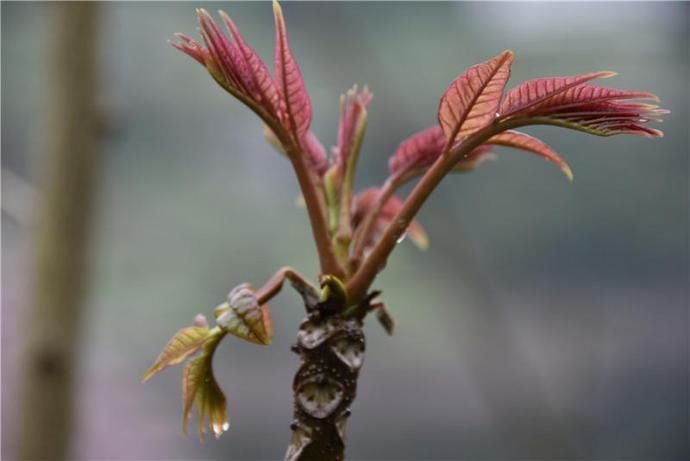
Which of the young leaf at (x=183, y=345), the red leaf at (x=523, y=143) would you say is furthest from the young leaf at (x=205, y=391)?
the red leaf at (x=523, y=143)

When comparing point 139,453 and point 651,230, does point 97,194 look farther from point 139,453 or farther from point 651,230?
point 139,453

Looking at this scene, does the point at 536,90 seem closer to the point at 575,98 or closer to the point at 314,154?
the point at 575,98

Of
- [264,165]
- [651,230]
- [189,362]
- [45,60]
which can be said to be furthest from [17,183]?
[651,230]

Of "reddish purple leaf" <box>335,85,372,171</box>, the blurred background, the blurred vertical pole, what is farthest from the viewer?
the blurred background

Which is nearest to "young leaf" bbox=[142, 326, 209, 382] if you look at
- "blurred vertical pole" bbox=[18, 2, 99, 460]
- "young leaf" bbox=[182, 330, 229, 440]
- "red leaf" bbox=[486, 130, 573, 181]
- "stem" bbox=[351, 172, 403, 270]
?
"young leaf" bbox=[182, 330, 229, 440]

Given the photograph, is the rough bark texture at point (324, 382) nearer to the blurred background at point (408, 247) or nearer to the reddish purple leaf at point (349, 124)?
the reddish purple leaf at point (349, 124)

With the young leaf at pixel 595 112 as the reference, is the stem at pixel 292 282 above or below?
below

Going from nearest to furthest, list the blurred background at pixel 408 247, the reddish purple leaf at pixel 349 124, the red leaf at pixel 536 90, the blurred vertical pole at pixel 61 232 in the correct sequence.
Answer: the red leaf at pixel 536 90, the reddish purple leaf at pixel 349 124, the blurred vertical pole at pixel 61 232, the blurred background at pixel 408 247

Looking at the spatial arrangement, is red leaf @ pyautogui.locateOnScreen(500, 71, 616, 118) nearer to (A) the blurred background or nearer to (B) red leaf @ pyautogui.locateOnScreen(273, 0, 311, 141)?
(B) red leaf @ pyautogui.locateOnScreen(273, 0, 311, 141)
